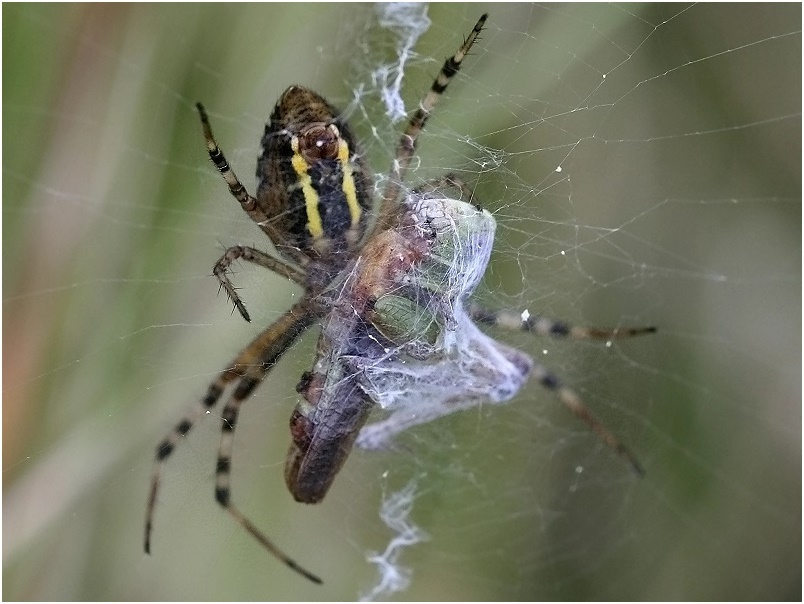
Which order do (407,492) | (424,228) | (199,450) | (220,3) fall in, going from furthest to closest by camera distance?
1. (407,492)
2. (220,3)
3. (199,450)
4. (424,228)

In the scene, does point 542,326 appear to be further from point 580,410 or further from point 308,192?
point 308,192

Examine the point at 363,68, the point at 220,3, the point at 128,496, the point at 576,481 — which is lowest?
the point at 576,481

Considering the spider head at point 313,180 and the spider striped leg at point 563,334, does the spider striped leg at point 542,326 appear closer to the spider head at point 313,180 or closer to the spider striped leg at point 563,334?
the spider striped leg at point 563,334

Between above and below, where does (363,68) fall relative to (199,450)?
above

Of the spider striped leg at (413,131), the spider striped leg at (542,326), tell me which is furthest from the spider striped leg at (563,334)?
the spider striped leg at (413,131)

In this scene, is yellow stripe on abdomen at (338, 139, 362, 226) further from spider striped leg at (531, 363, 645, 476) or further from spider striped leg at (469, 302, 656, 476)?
spider striped leg at (531, 363, 645, 476)

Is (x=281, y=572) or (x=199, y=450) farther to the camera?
(x=281, y=572)

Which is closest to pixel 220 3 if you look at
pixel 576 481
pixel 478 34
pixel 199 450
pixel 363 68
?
pixel 363 68

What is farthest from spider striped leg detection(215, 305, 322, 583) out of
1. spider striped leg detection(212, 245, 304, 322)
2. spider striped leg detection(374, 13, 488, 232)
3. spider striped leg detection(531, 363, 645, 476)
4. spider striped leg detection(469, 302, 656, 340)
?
spider striped leg detection(531, 363, 645, 476)

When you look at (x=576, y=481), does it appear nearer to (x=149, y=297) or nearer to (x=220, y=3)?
(x=149, y=297)
